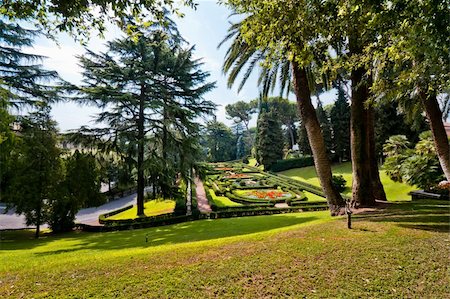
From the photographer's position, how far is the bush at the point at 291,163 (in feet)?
119

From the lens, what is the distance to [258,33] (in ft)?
17.3

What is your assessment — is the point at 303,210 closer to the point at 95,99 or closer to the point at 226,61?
the point at 226,61

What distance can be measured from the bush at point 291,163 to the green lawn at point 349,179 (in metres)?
0.87

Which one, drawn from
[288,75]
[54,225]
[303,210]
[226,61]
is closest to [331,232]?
[288,75]

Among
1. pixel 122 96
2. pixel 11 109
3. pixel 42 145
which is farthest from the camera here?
pixel 122 96

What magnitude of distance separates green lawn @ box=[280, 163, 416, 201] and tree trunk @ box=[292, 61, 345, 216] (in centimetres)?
1145

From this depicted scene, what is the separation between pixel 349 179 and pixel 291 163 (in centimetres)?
1212

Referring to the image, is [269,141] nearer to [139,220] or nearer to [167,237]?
[139,220]

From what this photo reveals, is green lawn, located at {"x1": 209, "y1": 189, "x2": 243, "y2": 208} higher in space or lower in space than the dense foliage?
lower

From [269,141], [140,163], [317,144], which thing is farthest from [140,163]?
[269,141]

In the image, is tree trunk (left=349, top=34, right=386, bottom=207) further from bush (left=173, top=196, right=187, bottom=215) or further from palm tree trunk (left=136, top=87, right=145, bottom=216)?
palm tree trunk (left=136, top=87, right=145, bottom=216)

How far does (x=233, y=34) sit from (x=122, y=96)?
7.82 metres

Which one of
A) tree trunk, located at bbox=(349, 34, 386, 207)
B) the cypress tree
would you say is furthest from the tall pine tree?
the cypress tree

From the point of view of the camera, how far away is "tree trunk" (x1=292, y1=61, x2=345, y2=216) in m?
7.84
